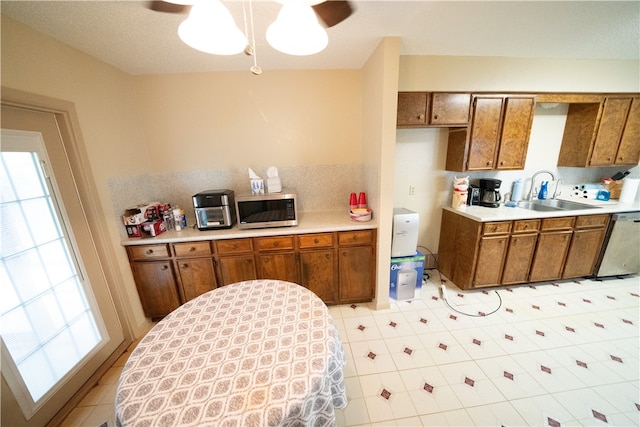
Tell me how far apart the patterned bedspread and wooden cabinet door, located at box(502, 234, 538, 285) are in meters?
2.34

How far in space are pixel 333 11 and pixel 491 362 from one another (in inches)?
106

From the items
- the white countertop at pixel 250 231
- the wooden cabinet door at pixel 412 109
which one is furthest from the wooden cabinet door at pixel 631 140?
the white countertop at pixel 250 231

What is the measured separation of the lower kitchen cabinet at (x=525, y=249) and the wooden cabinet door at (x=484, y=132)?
624 mm

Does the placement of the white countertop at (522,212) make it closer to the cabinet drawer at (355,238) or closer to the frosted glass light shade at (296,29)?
the cabinet drawer at (355,238)

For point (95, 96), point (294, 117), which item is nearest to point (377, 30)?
point (294, 117)

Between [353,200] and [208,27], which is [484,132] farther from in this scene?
[208,27]

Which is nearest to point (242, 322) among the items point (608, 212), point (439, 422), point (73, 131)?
point (439, 422)

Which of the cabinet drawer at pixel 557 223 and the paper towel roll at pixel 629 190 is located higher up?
the paper towel roll at pixel 629 190

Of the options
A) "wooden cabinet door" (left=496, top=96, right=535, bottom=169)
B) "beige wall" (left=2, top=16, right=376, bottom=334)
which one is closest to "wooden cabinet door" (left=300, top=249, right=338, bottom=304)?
"beige wall" (left=2, top=16, right=376, bottom=334)

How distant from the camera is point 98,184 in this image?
174cm

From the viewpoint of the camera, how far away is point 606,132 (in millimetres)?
2381

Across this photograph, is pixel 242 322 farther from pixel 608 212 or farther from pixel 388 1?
pixel 608 212

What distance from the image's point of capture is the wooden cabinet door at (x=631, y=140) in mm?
2361

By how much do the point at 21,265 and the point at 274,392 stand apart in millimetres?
1777
